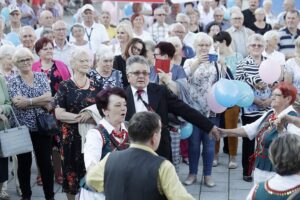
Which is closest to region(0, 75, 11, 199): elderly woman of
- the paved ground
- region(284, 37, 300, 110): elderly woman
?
the paved ground

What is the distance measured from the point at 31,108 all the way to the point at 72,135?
2.92 ft

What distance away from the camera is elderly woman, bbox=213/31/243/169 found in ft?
28.8

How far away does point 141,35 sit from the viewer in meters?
11.3

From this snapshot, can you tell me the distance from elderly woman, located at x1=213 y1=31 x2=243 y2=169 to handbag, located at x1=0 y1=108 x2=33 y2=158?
285cm

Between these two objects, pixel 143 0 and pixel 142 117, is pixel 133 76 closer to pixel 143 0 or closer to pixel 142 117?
pixel 142 117

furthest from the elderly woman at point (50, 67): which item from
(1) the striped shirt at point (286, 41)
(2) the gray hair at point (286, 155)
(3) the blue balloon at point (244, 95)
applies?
(2) the gray hair at point (286, 155)

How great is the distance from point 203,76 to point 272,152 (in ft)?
12.6

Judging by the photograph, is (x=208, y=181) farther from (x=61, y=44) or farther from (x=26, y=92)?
(x=61, y=44)

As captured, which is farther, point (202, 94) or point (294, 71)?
point (294, 71)

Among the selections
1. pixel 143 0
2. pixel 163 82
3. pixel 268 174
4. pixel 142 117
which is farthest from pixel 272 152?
pixel 143 0

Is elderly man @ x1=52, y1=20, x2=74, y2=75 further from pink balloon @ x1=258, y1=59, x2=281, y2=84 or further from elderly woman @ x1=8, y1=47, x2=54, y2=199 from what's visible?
pink balloon @ x1=258, y1=59, x2=281, y2=84

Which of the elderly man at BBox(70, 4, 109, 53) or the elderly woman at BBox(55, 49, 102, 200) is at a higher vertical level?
the elderly man at BBox(70, 4, 109, 53)

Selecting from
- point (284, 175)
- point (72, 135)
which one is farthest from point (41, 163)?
point (284, 175)

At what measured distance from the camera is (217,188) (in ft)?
26.3
